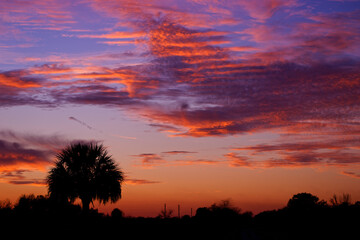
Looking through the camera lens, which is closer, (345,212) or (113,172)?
(345,212)

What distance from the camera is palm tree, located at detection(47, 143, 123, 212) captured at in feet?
131

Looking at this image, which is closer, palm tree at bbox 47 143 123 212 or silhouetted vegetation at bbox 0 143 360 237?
silhouetted vegetation at bbox 0 143 360 237

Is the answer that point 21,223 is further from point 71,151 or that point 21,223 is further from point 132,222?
point 71,151

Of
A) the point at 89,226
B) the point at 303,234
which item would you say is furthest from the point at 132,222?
the point at 303,234

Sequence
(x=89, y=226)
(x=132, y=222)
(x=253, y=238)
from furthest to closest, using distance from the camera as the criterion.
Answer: (x=132, y=222) → (x=89, y=226) → (x=253, y=238)

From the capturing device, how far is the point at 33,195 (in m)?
48.3

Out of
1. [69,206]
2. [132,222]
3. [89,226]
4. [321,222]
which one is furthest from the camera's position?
[69,206]

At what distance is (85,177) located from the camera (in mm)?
40531

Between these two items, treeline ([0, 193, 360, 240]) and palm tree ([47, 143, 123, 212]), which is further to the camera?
palm tree ([47, 143, 123, 212])

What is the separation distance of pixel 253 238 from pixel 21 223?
15824mm

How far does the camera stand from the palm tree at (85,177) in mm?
40031

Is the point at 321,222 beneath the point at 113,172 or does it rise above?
beneath

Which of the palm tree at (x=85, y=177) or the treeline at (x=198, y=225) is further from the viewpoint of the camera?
the palm tree at (x=85, y=177)

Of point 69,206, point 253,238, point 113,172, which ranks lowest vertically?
point 253,238
